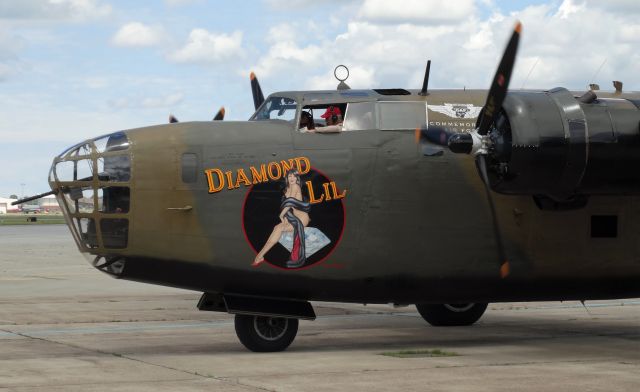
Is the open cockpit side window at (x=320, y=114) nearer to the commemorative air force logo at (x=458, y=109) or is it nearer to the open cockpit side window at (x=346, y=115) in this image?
the open cockpit side window at (x=346, y=115)

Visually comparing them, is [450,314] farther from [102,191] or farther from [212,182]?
[102,191]

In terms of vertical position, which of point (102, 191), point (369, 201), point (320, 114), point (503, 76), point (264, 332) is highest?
point (503, 76)

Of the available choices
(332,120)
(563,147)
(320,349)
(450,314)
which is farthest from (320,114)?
(450,314)

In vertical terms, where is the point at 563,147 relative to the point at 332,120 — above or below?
below

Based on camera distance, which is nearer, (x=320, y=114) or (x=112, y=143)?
(x=112, y=143)

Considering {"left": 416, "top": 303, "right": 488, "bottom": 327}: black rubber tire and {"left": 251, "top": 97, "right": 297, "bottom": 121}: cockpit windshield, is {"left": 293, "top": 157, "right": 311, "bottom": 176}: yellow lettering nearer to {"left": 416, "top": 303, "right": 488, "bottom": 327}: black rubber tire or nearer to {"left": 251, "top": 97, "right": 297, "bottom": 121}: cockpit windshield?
{"left": 251, "top": 97, "right": 297, "bottom": 121}: cockpit windshield

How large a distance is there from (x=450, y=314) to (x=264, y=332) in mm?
5930

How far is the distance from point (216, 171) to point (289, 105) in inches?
71.1

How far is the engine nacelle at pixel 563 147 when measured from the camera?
14.8 metres

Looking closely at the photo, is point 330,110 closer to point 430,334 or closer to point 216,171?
point 216,171

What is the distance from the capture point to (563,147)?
584 inches

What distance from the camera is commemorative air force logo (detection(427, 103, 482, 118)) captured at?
16750 millimetres

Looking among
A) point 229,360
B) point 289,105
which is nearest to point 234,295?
point 229,360

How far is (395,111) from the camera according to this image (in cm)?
1661
